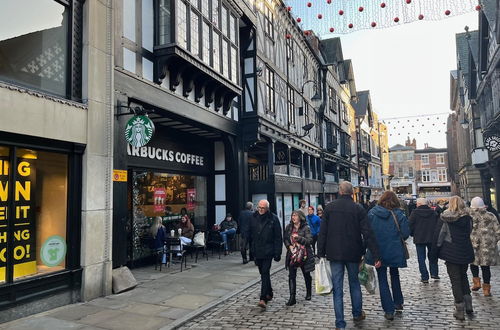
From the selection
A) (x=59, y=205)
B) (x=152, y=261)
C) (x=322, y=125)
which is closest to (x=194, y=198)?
(x=152, y=261)

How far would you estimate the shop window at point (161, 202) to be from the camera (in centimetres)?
1029

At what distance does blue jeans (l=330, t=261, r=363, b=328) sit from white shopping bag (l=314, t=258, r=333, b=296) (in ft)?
1.28

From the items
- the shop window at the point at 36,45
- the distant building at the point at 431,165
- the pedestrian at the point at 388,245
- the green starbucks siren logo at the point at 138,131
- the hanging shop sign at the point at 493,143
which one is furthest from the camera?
A: the distant building at the point at 431,165

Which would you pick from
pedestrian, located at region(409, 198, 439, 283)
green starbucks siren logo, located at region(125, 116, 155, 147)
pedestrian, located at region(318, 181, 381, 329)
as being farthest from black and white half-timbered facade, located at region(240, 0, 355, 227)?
pedestrian, located at region(318, 181, 381, 329)

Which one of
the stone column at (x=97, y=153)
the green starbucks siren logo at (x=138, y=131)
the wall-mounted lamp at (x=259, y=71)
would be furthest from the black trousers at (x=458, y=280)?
the wall-mounted lamp at (x=259, y=71)

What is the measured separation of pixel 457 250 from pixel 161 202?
8142 millimetres

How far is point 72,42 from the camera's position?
711 cm

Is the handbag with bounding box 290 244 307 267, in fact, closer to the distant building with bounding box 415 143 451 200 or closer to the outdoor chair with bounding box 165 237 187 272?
the outdoor chair with bounding box 165 237 187 272

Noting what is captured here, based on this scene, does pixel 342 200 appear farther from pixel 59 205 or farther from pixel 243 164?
pixel 243 164

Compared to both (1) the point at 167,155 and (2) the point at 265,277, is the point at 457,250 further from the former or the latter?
(1) the point at 167,155

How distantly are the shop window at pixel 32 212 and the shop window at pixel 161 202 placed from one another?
331 centimetres

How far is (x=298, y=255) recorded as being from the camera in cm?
660

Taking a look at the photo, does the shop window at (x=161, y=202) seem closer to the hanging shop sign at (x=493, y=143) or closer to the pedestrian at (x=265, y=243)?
the pedestrian at (x=265, y=243)

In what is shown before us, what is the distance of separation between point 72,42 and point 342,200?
18.7 ft
